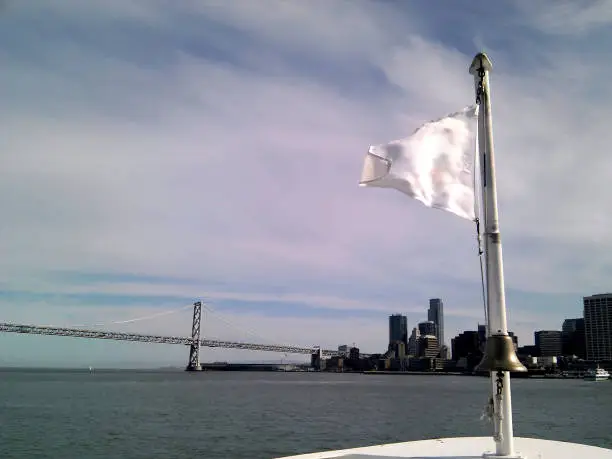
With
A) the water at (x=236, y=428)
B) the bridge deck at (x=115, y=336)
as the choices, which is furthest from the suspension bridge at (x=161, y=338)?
the water at (x=236, y=428)

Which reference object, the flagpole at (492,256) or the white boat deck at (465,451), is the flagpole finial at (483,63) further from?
the white boat deck at (465,451)

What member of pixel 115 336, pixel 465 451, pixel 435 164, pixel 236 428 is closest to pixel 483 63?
pixel 435 164

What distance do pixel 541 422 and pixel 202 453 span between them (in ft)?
93.4

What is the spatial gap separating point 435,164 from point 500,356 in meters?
2.41

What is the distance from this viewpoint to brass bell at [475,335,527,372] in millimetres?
6336

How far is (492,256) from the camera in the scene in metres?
6.77

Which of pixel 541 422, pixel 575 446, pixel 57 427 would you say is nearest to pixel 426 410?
pixel 541 422

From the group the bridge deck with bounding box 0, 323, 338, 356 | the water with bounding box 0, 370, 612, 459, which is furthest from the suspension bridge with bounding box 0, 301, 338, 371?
the water with bounding box 0, 370, 612, 459

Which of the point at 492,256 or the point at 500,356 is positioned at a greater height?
the point at 492,256

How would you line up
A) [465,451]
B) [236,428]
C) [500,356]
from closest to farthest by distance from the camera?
[500,356] → [465,451] → [236,428]

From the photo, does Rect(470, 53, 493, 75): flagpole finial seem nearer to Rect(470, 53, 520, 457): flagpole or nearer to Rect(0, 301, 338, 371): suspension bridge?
Rect(470, 53, 520, 457): flagpole

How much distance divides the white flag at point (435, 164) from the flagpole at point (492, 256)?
0.64 feet

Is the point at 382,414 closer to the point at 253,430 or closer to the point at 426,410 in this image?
the point at 426,410

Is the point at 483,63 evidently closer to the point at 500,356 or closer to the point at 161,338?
the point at 500,356
